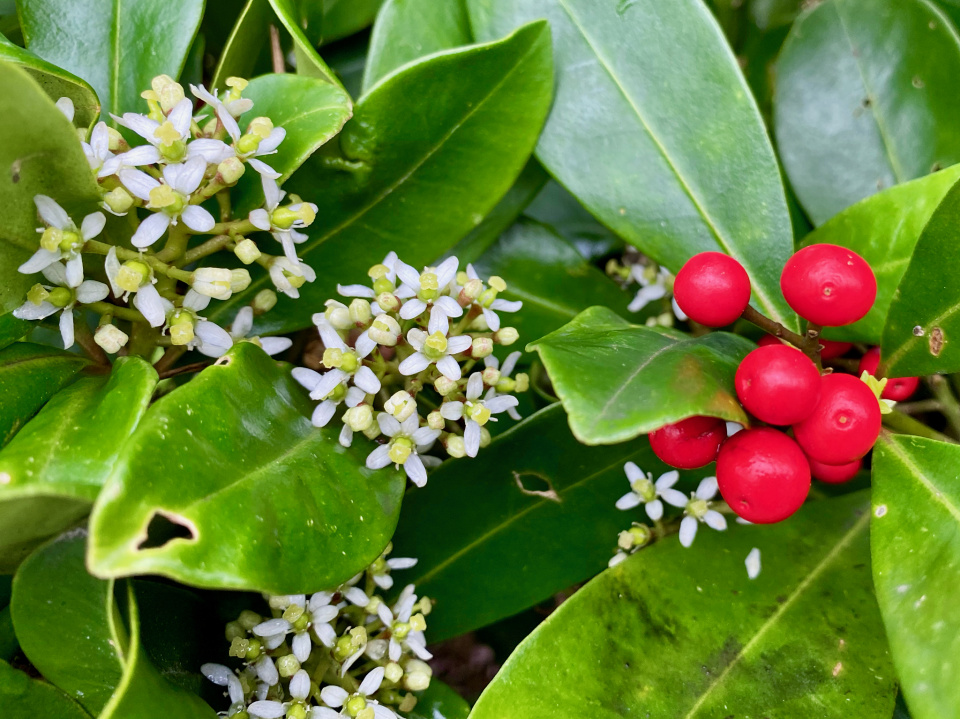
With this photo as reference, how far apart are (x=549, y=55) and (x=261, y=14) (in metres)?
0.50

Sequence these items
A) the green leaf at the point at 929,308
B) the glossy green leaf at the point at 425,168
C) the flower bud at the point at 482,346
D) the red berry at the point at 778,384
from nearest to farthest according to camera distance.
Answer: the red berry at the point at 778,384 < the green leaf at the point at 929,308 < the flower bud at the point at 482,346 < the glossy green leaf at the point at 425,168

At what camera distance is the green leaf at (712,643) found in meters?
1.13

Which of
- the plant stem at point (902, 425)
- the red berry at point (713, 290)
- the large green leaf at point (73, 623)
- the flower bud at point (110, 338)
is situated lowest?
the plant stem at point (902, 425)

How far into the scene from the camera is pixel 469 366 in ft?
3.92

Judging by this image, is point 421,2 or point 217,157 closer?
point 217,157

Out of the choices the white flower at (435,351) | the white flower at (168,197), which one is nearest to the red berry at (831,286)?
the white flower at (435,351)

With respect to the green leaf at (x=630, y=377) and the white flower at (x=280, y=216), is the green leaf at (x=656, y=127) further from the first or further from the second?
the white flower at (x=280, y=216)

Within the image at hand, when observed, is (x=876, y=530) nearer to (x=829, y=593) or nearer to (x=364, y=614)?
(x=829, y=593)

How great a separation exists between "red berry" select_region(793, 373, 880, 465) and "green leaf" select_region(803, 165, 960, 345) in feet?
1.04

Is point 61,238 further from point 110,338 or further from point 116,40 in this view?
point 116,40

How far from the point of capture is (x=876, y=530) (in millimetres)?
1081

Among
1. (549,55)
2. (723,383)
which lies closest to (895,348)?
(723,383)

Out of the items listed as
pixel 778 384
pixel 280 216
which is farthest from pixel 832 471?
pixel 280 216

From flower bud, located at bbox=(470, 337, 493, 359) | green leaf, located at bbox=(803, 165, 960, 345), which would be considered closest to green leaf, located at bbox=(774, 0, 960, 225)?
green leaf, located at bbox=(803, 165, 960, 345)
